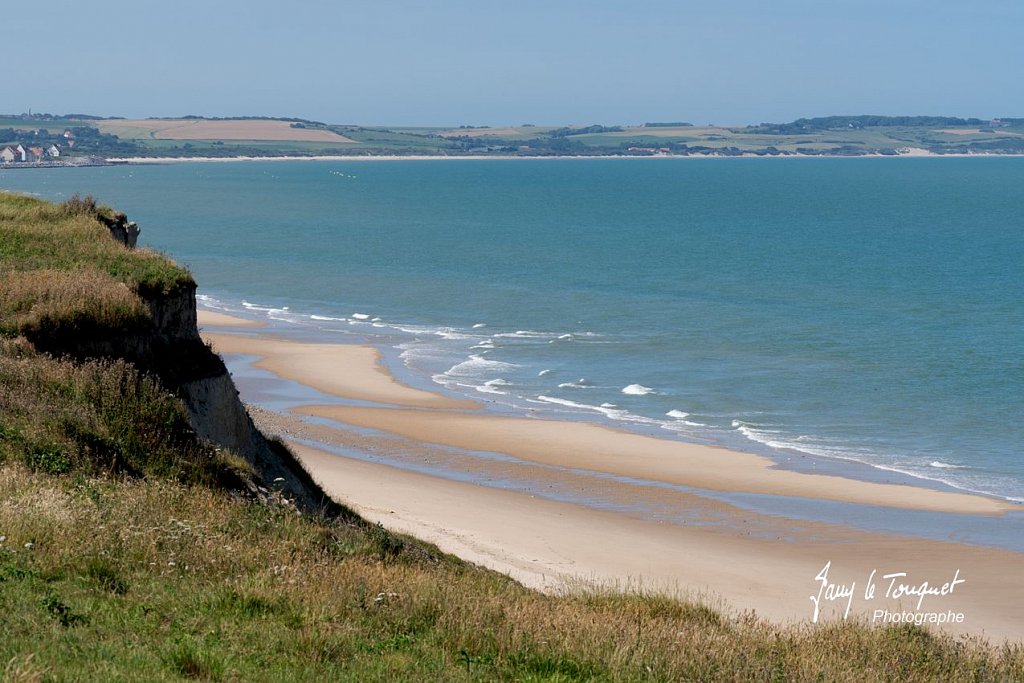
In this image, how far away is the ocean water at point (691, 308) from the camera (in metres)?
35.4

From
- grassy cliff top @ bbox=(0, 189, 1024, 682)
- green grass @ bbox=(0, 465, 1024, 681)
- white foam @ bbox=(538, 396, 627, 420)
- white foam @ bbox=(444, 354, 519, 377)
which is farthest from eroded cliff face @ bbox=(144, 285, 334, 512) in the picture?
white foam @ bbox=(444, 354, 519, 377)

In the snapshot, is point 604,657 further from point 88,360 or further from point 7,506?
point 88,360

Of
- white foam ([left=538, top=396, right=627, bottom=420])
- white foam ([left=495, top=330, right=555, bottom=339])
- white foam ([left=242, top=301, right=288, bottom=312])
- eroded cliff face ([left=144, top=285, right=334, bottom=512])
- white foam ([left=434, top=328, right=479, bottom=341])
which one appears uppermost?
eroded cliff face ([left=144, top=285, right=334, bottom=512])

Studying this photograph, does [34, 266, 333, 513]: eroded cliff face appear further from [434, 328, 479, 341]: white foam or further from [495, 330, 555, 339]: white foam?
[434, 328, 479, 341]: white foam

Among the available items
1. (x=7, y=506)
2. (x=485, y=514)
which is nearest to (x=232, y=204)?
(x=485, y=514)

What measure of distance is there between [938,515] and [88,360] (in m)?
18.4

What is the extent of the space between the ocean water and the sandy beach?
257 cm

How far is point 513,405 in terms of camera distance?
37.3 m

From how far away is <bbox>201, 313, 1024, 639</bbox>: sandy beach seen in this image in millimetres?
21125

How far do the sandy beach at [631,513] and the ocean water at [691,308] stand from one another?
257 centimetres

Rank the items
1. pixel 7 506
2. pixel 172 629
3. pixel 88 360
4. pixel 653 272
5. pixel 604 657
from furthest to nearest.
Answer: pixel 653 272 < pixel 88 360 < pixel 7 506 < pixel 604 657 < pixel 172 629

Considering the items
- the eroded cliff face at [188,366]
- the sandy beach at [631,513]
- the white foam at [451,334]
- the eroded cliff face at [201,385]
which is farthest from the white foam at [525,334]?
the eroded cliff face at [201,385]

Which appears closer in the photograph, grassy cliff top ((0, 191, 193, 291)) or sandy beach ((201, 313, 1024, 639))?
grassy cliff top ((0, 191, 193, 291))

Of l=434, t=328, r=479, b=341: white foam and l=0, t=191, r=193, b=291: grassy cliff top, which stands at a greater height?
l=0, t=191, r=193, b=291: grassy cliff top
